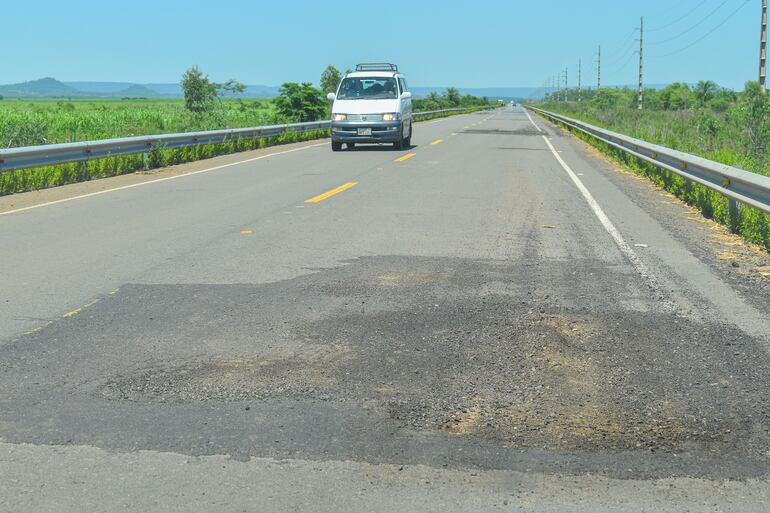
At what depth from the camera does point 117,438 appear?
406cm

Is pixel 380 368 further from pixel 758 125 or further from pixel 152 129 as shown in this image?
pixel 152 129

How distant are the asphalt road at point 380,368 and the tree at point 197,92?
88.3ft

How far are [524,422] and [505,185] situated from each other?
1185cm

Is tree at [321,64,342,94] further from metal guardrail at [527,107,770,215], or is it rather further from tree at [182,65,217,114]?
metal guardrail at [527,107,770,215]

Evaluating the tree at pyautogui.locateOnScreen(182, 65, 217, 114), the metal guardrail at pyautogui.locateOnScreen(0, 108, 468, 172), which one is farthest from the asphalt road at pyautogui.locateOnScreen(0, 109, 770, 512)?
the tree at pyautogui.locateOnScreen(182, 65, 217, 114)

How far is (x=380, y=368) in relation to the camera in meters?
5.13

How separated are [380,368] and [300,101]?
4089cm

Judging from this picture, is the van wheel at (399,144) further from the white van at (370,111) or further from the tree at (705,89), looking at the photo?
the tree at (705,89)

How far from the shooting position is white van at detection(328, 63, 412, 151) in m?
25.0

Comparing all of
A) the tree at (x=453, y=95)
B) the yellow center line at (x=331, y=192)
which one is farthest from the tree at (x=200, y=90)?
the tree at (x=453, y=95)

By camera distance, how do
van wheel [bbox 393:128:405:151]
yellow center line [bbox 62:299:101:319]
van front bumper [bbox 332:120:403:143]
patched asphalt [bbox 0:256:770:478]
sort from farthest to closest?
van wheel [bbox 393:128:405:151]
van front bumper [bbox 332:120:403:143]
yellow center line [bbox 62:299:101:319]
patched asphalt [bbox 0:256:770:478]

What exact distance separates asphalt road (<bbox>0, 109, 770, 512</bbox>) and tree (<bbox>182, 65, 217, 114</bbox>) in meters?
26.9

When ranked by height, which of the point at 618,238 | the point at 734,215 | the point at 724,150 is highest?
the point at 724,150

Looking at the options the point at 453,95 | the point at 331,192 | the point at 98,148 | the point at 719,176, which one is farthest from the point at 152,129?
the point at 453,95
